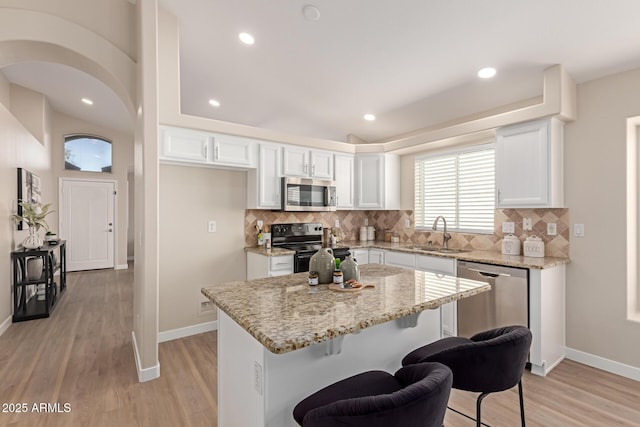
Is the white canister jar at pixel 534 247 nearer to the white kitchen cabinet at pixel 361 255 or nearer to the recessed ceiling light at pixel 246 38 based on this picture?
the white kitchen cabinet at pixel 361 255

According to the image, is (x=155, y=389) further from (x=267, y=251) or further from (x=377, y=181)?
(x=377, y=181)

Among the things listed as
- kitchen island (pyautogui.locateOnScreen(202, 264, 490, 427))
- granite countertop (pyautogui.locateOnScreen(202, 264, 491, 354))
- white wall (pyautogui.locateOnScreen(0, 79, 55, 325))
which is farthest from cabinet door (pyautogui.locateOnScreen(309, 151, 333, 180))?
white wall (pyautogui.locateOnScreen(0, 79, 55, 325))

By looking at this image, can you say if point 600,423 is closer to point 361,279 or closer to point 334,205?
point 361,279

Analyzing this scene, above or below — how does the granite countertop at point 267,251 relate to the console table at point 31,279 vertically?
above

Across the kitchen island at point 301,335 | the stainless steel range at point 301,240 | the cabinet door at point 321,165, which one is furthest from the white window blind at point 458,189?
the kitchen island at point 301,335

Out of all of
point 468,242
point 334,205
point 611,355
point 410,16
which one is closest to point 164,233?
point 334,205

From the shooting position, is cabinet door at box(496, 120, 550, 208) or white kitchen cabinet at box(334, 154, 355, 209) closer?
cabinet door at box(496, 120, 550, 208)

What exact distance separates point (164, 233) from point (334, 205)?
208 centimetres

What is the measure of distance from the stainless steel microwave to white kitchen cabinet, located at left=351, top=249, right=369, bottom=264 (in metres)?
0.65

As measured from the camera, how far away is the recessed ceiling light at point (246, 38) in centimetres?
313

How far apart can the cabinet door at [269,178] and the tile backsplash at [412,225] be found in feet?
1.16

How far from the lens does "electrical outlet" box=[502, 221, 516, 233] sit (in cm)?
341

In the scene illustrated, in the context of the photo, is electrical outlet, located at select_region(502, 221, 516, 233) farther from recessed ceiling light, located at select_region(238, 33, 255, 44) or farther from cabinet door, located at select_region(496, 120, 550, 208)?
recessed ceiling light, located at select_region(238, 33, 255, 44)

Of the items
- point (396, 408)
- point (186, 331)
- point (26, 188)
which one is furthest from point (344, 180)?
point (26, 188)
